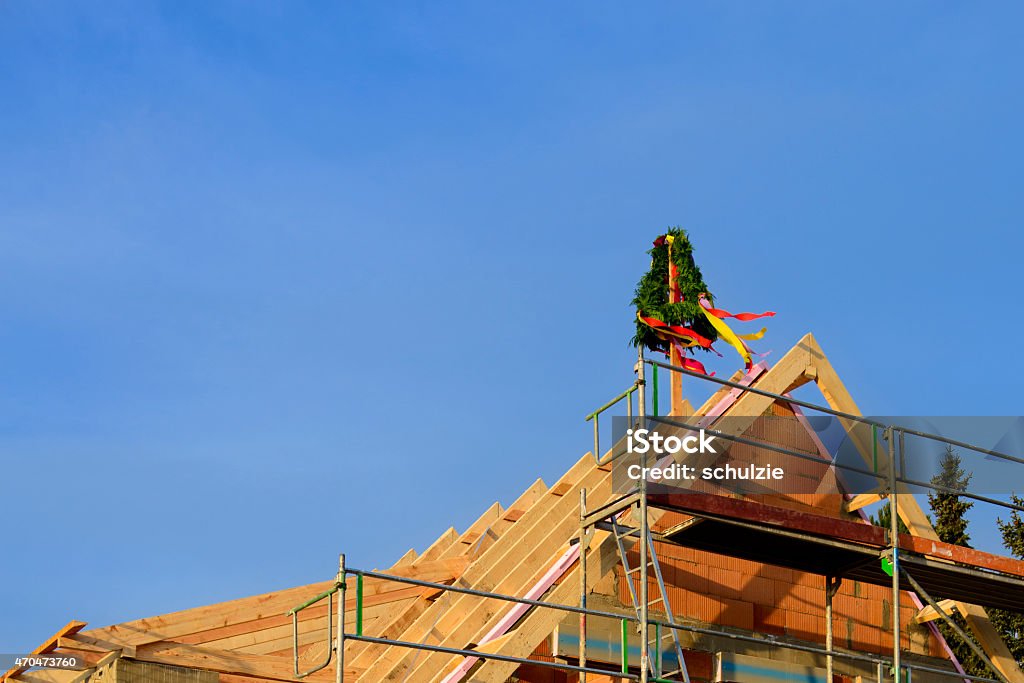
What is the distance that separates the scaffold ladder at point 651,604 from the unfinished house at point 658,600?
3 cm

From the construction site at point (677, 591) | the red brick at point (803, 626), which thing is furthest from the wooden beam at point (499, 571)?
Answer: the red brick at point (803, 626)

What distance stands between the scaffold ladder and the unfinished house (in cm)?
3

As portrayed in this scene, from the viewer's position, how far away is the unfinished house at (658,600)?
46.1 feet

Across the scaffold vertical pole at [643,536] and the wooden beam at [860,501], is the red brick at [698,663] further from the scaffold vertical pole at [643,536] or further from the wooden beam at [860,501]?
the wooden beam at [860,501]

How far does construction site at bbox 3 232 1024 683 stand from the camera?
14.1 meters

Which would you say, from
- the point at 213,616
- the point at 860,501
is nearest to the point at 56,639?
the point at 213,616

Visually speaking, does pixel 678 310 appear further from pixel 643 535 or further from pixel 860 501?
pixel 643 535

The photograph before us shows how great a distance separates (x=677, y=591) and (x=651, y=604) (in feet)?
1.66

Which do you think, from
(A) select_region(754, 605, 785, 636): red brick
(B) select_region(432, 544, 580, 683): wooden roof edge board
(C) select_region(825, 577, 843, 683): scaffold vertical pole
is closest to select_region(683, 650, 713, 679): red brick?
(A) select_region(754, 605, 785, 636): red brick

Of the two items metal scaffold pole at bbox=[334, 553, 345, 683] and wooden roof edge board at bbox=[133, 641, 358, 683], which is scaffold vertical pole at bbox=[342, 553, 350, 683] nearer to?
metal scaffold pole at bbox=[334, 553, 345, 683]

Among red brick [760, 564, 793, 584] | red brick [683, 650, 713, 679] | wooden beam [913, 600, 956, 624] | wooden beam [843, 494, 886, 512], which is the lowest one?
red brick [683, 650, 713, 679]

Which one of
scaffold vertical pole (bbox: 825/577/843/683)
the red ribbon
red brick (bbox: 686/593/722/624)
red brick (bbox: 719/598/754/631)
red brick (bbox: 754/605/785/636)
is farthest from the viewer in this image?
the red ribbon

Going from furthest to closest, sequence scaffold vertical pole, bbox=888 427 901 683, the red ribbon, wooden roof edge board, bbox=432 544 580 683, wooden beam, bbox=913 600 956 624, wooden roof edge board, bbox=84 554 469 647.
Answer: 1. the red ribbon
2. wooden beam, bbox=913 600 956 624
3. wooden roof edge board, bbox=84 554 469 647
4. scaffold vertical pole, bbox=888 427 901 683
5. wooden roof edge board, bbox=432 544 580 683

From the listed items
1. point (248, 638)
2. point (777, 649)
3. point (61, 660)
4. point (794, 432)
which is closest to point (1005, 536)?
point (794, 432)
